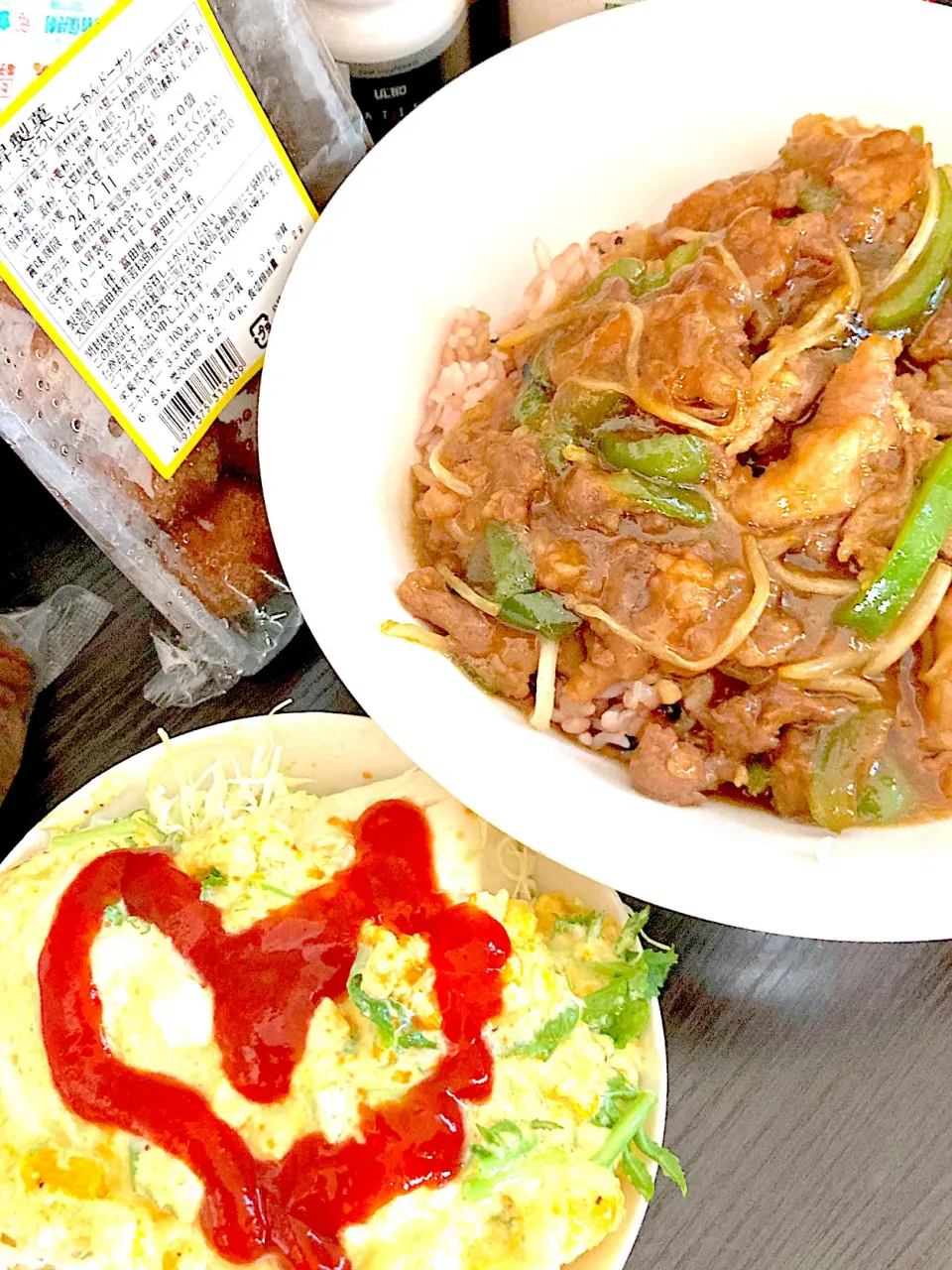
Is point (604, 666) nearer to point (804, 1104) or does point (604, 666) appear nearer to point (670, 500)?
point (670, 500)

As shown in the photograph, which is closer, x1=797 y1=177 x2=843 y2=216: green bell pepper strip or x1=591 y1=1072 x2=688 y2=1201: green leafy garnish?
x1=591 y1=1072 x2=688 y2=1201: green leafy garnish

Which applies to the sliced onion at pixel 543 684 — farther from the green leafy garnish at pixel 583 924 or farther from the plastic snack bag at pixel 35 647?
the plastic snack bag at pixel 35 647

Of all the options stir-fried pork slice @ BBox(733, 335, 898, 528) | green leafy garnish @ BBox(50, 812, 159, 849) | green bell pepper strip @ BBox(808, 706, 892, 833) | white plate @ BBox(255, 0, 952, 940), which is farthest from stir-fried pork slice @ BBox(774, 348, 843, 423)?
green leafy garnish @ BBox(50, 812, 159, 849)

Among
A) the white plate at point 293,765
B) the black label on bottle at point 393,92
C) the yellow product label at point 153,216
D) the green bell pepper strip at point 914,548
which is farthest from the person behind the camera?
the black label on bottle at point 393,92

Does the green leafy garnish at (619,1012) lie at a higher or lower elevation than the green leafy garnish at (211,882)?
lower

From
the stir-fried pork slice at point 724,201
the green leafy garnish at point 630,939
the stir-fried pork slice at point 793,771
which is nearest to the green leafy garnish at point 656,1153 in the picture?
the green leafy garnish at point 630,939

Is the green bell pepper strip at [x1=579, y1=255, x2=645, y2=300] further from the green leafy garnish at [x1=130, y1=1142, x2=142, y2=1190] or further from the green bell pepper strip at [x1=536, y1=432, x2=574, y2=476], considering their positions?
the green leafy garnish at [x1=130, y1=1142, x2=142, y2=1190]

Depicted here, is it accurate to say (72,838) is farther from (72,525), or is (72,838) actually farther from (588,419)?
(588,419)
